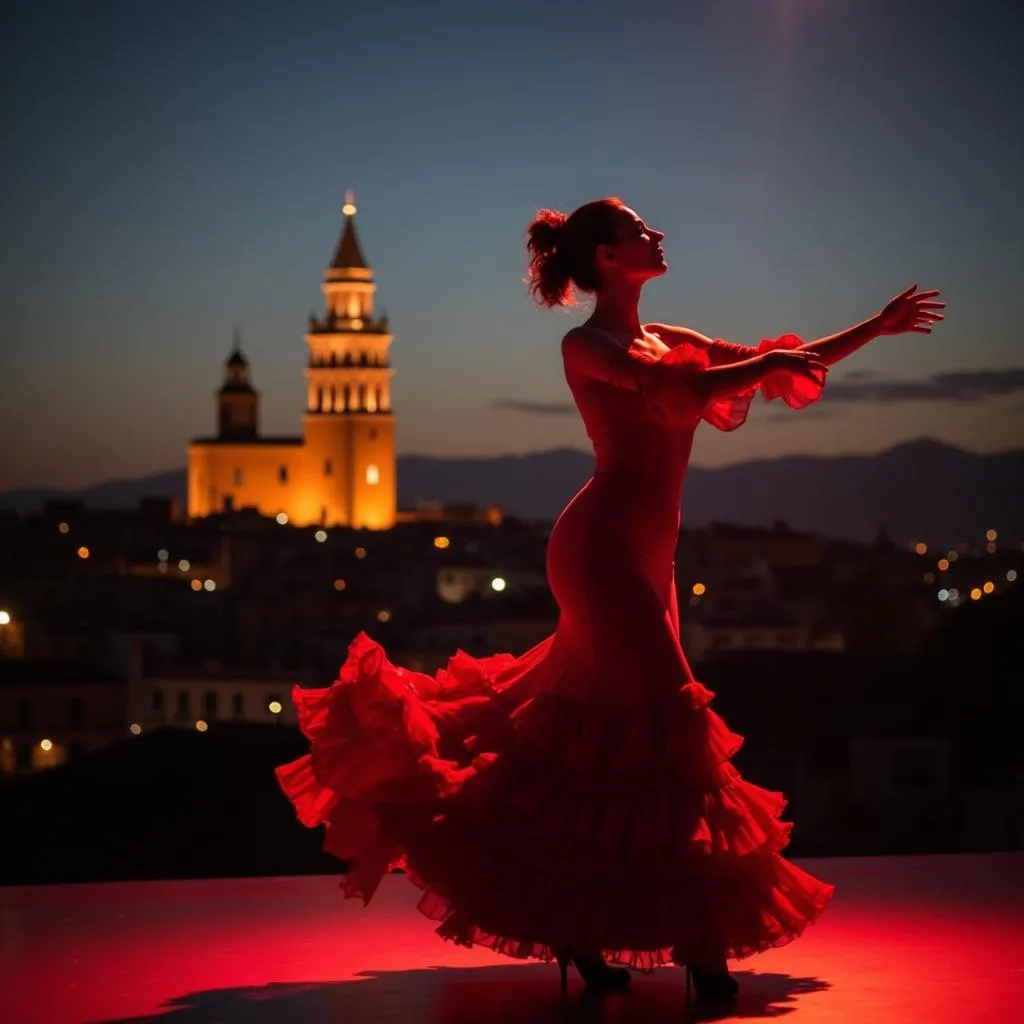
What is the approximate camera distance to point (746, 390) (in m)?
4.27

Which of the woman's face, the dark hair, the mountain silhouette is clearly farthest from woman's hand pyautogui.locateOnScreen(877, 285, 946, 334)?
the mountain silhouette

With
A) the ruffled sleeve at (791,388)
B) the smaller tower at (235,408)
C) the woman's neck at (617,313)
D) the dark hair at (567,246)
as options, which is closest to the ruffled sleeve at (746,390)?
the ruffled sleeve at (791,388)

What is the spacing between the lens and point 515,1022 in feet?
13.4

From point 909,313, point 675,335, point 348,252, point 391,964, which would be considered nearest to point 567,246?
point 675,335

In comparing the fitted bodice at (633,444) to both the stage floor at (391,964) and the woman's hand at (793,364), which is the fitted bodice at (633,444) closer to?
the woman's hand at (793,364)

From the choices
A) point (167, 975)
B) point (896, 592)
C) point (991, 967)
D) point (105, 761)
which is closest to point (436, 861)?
point (167, 975)

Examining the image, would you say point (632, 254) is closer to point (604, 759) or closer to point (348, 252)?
point (604, 759)

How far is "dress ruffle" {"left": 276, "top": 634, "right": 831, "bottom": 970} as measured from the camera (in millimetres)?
4094

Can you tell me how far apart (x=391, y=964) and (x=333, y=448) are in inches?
3423

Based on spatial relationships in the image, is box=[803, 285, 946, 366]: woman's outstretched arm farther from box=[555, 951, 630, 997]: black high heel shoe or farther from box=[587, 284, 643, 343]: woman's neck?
box=[555, 951, 630, 997]: black high heel shoe

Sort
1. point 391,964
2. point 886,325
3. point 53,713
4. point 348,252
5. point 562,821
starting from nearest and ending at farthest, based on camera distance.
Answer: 1. point 562,821
2. point 886,325
3. point 391,964
4. point 53,713
5. point 348,252

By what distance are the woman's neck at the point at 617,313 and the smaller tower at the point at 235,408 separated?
88855mm

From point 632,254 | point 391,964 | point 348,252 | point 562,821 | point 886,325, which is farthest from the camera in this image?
point 348,252

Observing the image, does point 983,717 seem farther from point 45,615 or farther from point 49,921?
point 45,615
